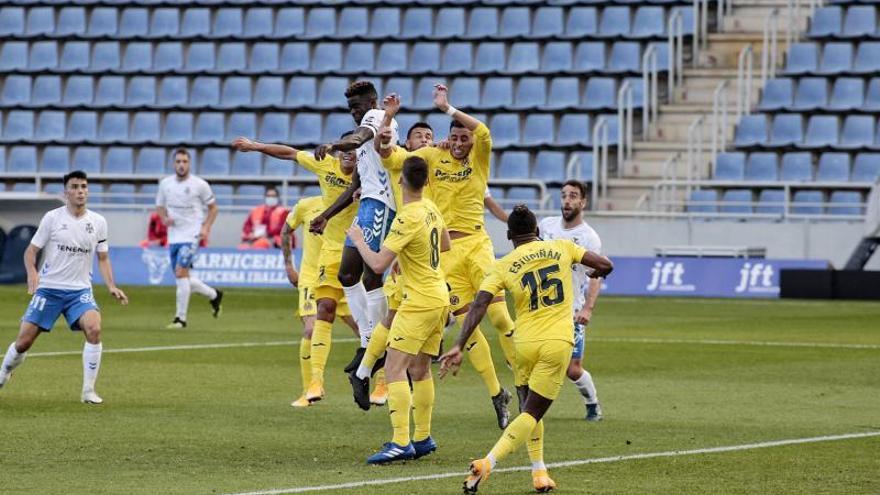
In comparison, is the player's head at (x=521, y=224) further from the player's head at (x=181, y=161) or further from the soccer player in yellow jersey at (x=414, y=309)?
the player's head at (x=181, y=161)

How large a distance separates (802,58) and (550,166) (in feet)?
17.8

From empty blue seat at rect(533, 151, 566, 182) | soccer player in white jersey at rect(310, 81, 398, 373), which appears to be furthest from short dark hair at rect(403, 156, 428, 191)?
empty blue seat at rect(533, 151, 566, 182)

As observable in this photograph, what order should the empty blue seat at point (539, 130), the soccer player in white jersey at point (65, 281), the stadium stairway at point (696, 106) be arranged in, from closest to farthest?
the soccer player in white jersey at point (65, 281) < the stadium stairway at point (696, 106) < the empty blue seat at point (539, 130)

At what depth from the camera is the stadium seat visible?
39.2m

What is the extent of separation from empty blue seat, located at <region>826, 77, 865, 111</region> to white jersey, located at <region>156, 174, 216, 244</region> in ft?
47.7

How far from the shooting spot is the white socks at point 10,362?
14.7m

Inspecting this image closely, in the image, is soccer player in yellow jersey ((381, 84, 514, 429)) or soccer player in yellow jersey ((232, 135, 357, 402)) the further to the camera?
soccer player in yellow jersey ((232, 135, 357, 402))

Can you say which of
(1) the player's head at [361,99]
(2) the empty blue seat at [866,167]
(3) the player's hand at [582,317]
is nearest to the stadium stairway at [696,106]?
(2) the empty blue seat at [866,167]

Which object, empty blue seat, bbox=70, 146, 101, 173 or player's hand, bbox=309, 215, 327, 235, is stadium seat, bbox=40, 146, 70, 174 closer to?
empty blue seat, bbox=70, 146, 101, 173

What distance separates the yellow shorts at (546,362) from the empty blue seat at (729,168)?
2418cm

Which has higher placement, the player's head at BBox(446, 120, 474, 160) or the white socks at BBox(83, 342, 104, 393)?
the player's head at BBox(446, 120, 474, 160)

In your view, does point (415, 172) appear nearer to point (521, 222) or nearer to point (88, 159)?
point (521, 222)

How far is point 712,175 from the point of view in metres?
34.0

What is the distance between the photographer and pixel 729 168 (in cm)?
3388
